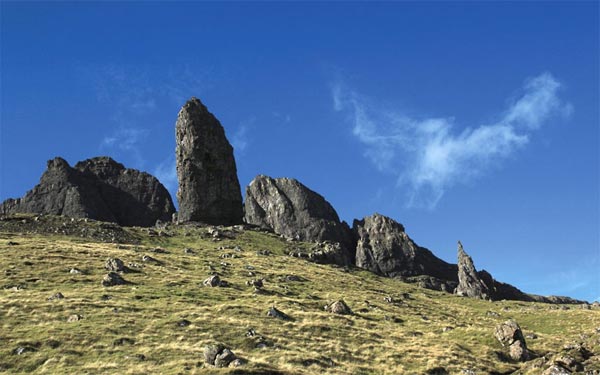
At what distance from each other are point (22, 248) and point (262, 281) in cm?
3368

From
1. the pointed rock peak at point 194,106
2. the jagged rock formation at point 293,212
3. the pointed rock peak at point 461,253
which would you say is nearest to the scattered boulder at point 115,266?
the pointed rock peak at point 194,106

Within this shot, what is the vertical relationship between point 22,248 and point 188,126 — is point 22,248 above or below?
below

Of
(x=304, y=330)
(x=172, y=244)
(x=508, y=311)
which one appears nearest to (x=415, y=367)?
(x=304, y=330)

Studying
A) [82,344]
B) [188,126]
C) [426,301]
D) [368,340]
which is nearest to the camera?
[82,344]

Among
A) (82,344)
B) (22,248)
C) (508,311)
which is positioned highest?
(508,311)

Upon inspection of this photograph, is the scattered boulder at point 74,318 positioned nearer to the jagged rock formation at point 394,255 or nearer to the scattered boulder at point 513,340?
the scattered boulder at point 513,340

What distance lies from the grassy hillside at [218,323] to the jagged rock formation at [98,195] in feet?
225

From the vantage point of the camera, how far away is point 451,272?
510ft

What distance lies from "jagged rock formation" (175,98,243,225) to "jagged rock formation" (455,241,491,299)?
56758mm

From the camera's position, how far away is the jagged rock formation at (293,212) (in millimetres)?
157000

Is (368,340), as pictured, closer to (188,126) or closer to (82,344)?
(82,344)

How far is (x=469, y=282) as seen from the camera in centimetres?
13562

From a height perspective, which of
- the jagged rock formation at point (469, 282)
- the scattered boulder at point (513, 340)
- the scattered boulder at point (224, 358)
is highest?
the jagged rock formation at point (469, 282)

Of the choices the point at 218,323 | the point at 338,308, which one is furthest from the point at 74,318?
the point at 338,308
